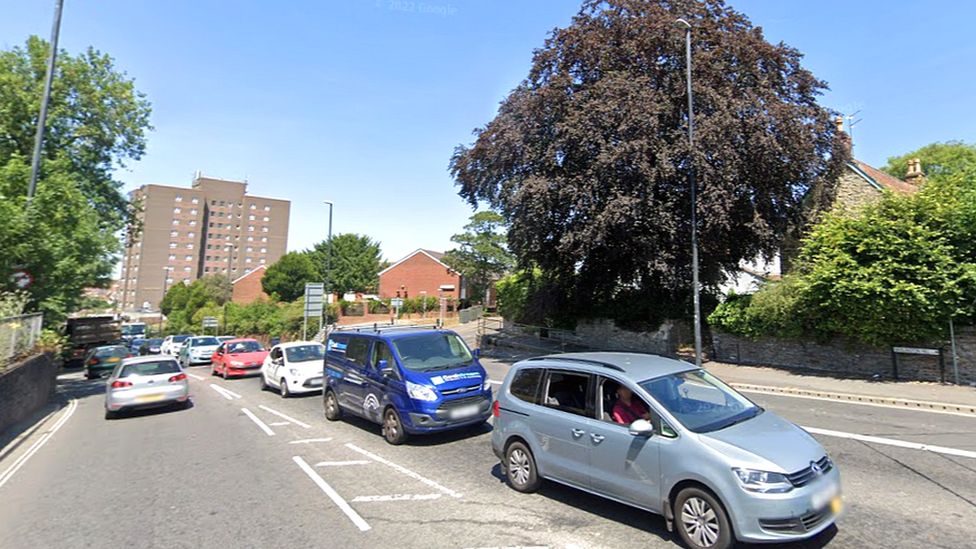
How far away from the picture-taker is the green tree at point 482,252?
4816 cm

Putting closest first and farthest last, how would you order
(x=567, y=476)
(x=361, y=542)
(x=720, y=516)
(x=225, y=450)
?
(x=720, y=516) → (x=361, y=542) → (x=567, y=476) → (x=225, y=450)

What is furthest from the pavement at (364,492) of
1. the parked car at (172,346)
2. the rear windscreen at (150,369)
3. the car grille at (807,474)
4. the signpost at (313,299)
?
the parked car at (172,346)

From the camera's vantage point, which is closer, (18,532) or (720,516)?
(720,516)

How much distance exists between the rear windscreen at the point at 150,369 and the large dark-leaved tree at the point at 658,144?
42.9ft

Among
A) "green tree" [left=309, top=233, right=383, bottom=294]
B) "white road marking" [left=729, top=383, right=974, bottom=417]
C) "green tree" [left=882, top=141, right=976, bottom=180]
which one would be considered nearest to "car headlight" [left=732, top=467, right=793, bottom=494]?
"white road marking" [left=729, top=383, right=974, bottom=417]

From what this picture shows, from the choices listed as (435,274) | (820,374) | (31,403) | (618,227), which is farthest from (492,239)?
(31,403)

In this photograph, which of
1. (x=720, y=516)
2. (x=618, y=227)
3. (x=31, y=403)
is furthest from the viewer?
(x=618, y=227)

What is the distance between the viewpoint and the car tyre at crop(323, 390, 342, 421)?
10758 mm

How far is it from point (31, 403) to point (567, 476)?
53.3 feet

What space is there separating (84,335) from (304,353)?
2756 cm

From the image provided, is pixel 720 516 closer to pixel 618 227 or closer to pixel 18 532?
pixel 18 532

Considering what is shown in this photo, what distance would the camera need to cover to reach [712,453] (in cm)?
426

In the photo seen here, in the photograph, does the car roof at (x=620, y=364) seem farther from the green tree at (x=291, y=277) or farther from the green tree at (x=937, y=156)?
the green tree at (x=291, y=277)

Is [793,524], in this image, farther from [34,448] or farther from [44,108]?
[44,108]
